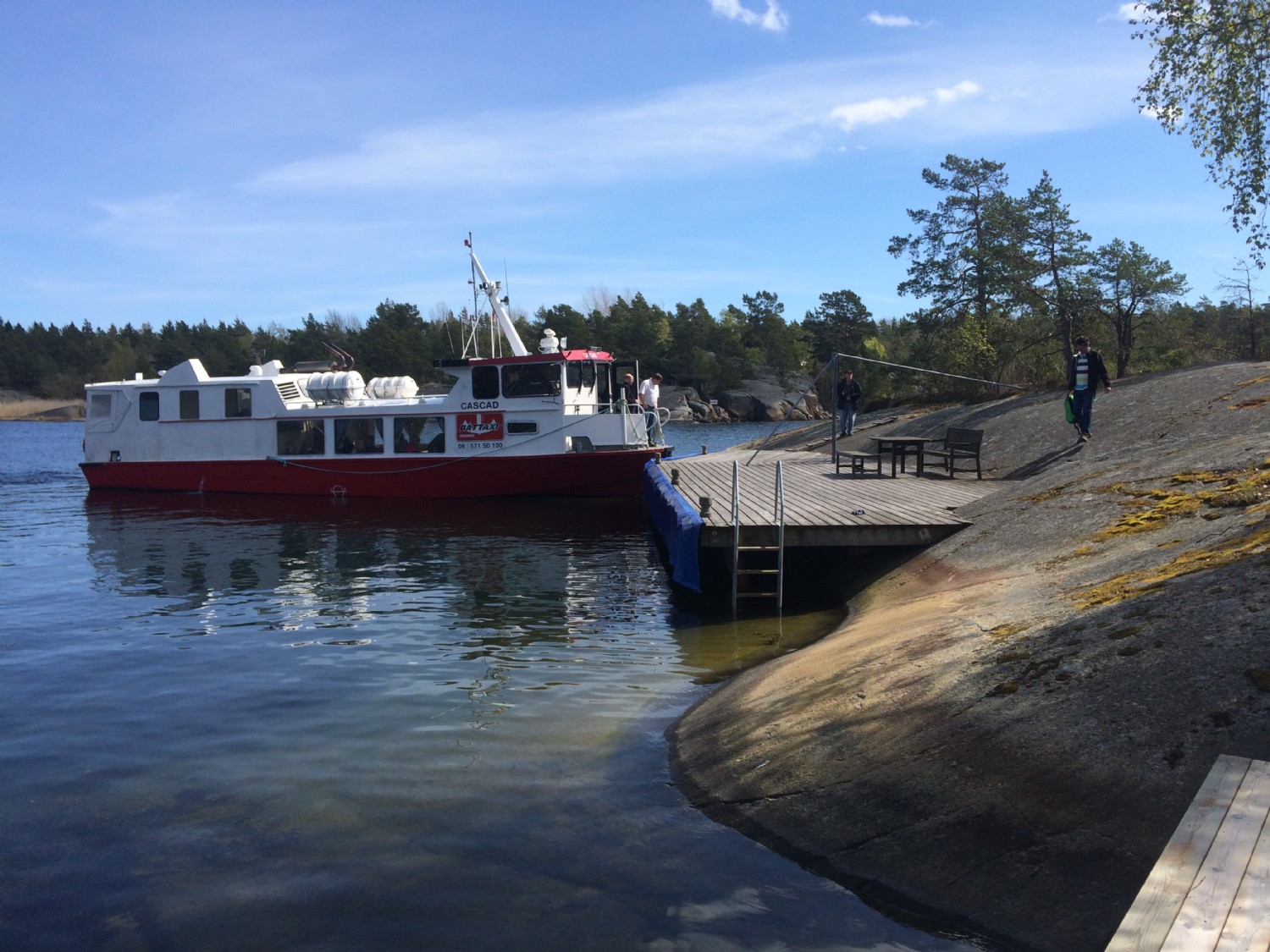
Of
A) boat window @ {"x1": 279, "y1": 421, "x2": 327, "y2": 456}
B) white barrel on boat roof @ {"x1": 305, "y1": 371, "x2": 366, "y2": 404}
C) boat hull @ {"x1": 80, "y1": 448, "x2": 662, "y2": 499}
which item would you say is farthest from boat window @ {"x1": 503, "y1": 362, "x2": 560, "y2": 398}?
boat window @ {"x1": 279, "y1": 421, "x2": 327, "y2": 456}

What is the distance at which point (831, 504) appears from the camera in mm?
14961

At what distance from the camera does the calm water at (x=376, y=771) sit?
18.1 ft

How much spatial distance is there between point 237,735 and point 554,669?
3246 mm

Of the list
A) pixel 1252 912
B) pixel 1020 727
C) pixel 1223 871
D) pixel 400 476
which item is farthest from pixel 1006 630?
pixel 400 476

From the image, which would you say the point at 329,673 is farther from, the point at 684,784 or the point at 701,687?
the point at 684,784

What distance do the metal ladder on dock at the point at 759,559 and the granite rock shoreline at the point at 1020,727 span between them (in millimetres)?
2281

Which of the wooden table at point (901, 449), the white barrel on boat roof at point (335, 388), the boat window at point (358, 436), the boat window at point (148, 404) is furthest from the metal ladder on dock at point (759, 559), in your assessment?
the boat window at point (148, 404)

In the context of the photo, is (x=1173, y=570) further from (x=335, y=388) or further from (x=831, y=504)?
(x=335, y=388)

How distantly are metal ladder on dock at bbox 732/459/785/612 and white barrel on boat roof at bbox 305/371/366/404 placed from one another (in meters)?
18.6

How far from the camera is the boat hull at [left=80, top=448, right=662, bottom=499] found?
26516 millimetres

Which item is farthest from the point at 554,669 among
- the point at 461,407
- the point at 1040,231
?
the point at 1040,231

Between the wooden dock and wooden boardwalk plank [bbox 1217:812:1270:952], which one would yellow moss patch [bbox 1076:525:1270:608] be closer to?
wooden boardwalk plank [bbox 1217:812:1270:952]

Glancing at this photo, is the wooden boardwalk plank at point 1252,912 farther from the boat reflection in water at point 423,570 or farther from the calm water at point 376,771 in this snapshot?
the boat reflection in water at point 423,570

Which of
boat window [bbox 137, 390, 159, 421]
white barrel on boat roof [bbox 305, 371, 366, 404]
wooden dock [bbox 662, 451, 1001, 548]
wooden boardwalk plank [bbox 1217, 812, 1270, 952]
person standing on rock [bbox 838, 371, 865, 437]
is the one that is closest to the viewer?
wooden boardwalk plank [bbox 1217, 812, 1270, 952]
